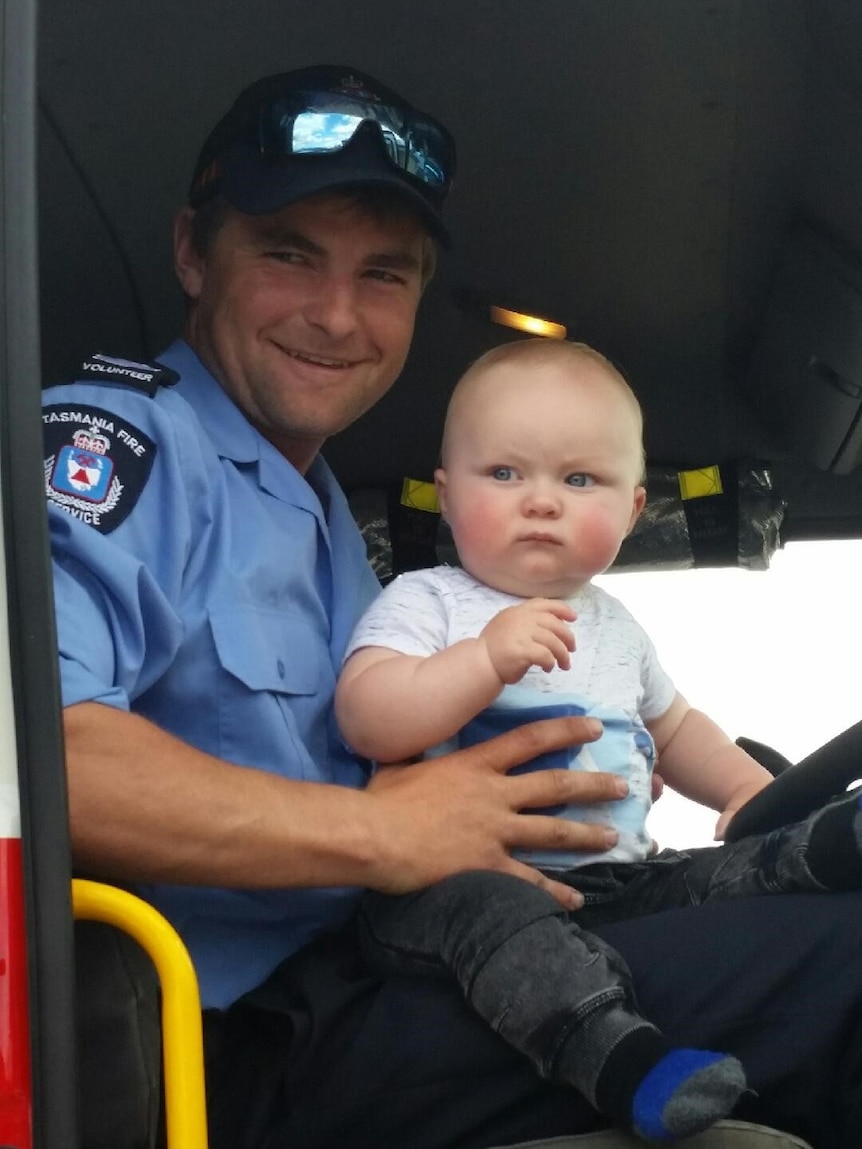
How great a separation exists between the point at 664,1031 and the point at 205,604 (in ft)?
2.36

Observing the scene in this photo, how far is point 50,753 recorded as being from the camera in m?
1.16

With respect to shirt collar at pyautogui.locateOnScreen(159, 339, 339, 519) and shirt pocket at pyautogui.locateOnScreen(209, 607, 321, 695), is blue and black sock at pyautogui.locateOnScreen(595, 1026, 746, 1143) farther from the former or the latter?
shirt collar at pyautogui.locateOnScreen(159, 339, 339, 519)

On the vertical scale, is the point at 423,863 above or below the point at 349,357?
below

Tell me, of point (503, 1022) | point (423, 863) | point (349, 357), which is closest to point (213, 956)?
point (423, 863)

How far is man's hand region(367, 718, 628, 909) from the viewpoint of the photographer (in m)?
1.74

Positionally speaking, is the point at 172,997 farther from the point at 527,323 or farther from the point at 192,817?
the point at 527,323

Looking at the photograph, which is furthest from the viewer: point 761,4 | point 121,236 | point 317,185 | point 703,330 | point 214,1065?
point 703,330

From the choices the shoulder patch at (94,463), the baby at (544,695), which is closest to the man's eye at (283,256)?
the baby at (544,695)

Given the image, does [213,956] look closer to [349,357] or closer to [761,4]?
[349,357]

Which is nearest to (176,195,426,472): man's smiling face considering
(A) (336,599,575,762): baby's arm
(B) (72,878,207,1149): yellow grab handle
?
(A) (336,599,575,762): baby's arm

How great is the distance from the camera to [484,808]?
5.94 feet

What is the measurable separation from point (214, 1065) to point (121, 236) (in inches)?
54.6

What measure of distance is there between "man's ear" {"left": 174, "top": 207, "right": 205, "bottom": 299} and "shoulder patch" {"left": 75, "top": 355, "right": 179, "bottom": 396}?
362 millimetres

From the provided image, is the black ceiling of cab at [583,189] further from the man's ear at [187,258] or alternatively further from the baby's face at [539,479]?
the baby's face at [539,479]
